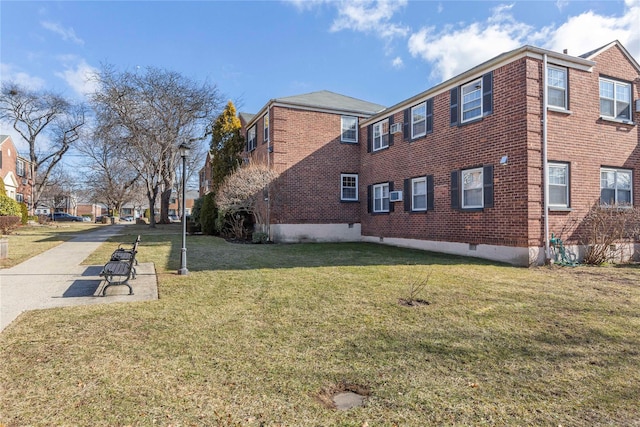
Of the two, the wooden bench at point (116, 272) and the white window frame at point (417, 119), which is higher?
the white window frame at point (417, 119)

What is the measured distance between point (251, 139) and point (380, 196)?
28.5 feet

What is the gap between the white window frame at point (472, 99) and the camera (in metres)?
11.2

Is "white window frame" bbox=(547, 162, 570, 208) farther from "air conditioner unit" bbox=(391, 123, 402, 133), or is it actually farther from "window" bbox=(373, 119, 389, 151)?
"window" bbox=(373, 119, 389, 151)

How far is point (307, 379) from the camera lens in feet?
10.5

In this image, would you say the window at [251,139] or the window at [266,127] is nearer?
the window at [266,127]

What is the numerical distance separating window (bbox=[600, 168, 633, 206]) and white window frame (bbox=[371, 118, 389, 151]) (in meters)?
7.73

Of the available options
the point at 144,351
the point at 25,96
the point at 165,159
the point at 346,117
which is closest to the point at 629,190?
the point at 346,117

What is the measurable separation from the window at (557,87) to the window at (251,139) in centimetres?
1389

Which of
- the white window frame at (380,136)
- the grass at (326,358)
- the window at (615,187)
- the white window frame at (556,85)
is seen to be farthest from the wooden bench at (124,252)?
the window at (615,187)

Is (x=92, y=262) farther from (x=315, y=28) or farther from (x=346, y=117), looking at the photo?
(x=346, y=117)

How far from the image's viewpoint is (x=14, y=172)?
38.7 metres

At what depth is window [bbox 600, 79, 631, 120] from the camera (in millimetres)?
11180

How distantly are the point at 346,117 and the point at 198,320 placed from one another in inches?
564

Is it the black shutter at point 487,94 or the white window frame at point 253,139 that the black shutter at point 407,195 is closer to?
the black shutter at point 487,94
